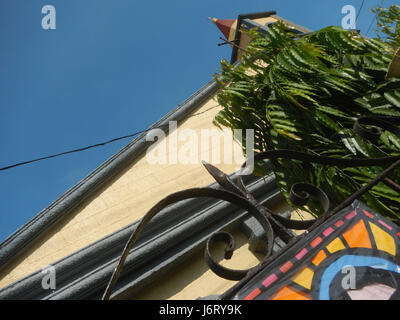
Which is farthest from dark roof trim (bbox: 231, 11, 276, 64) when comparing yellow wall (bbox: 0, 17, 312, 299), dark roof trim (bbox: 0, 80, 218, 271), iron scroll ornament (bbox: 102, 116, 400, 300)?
iron scroll ornament (bbox: 102, 116, 400, 300)

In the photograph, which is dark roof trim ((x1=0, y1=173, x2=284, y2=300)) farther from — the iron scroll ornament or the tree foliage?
the iron scroll ornament

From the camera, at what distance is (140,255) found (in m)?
3.43

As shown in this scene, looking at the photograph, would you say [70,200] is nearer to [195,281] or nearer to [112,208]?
[112,208]

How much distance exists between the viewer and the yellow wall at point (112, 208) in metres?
3.82

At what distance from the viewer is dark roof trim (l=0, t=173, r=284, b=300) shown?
10.1 feet

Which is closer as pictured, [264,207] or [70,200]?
[264,207]

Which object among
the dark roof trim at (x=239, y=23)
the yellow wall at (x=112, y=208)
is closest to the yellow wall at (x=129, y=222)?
the yellow wall at (x=112, y=208)

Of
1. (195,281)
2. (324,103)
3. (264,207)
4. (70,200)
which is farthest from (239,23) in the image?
(264,207)

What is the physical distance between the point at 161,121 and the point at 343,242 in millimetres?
5709

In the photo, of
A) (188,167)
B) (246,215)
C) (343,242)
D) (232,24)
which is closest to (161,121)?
(188,167)

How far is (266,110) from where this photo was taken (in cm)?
350

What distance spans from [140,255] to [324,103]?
112 inches
